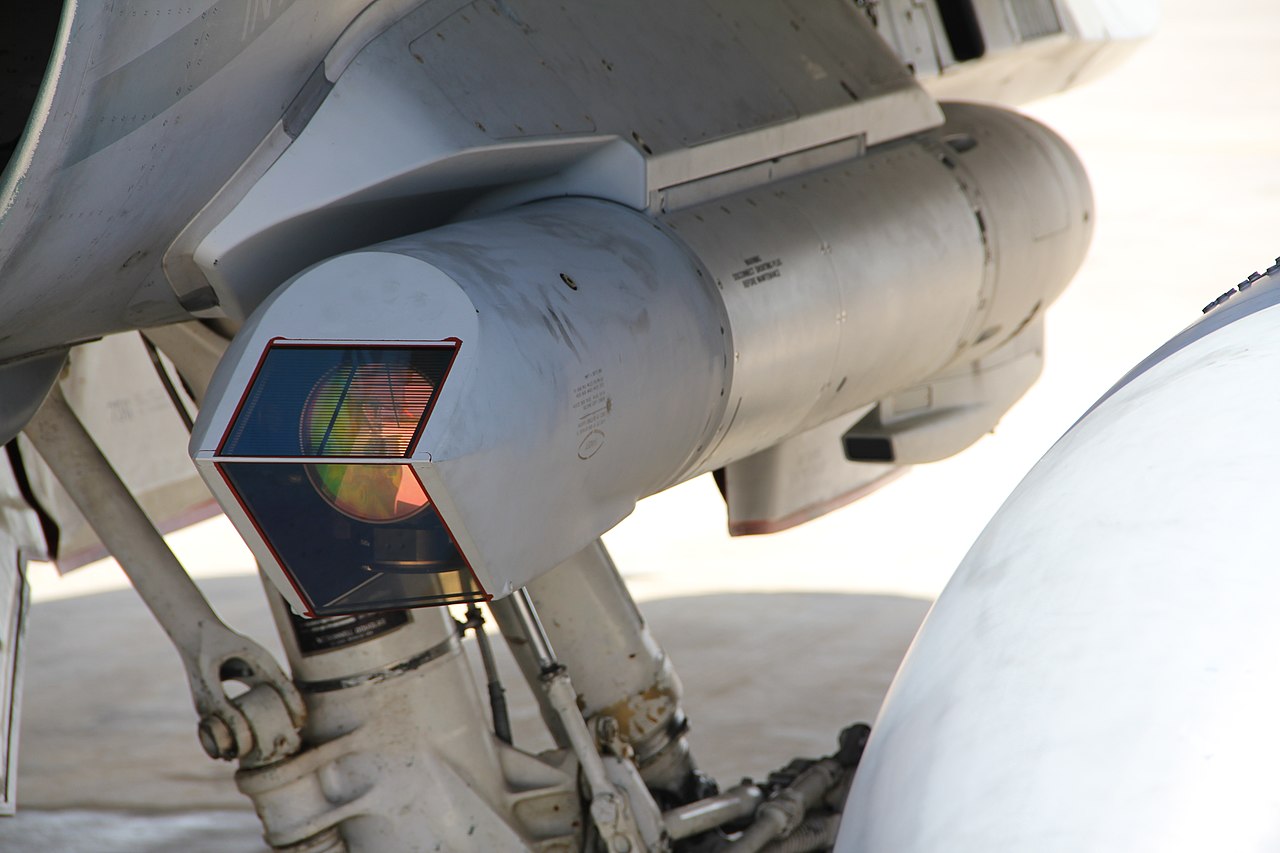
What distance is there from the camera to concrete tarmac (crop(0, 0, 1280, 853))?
4.62 meters

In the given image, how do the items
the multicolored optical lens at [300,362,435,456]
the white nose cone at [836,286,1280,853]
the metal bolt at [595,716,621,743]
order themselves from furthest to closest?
the metal bolt at [595,716,621,743]
the multicolored optical lens at [300,362,435,456]
the white nose cone at [836,286,1280,853]

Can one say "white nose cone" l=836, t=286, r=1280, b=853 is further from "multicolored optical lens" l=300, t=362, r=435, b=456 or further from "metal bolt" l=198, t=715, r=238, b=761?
"metal bolt" l=198, t=715, r=238, b=761

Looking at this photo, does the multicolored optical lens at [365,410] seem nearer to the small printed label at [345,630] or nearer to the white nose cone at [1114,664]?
the white nose cone at [1114,664]

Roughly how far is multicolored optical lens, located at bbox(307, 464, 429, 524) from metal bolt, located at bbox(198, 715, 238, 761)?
1.19m

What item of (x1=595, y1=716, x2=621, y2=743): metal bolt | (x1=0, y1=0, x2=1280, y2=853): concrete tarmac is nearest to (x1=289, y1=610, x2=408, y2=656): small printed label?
(x1=595, y1=716, x2=621, y2=743): metal bolt

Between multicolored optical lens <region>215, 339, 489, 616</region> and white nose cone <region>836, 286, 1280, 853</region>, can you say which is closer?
white nose cone <region>836, 286, 1280, 853</region>

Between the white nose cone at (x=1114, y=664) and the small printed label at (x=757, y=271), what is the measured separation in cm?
112

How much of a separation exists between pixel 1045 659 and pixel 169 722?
482 cm

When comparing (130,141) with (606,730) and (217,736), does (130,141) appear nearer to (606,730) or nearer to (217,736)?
(217,736)

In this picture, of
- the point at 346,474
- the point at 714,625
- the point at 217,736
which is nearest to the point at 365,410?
the point at 346,474

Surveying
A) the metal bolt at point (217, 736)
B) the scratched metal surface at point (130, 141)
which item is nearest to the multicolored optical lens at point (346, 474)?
the scratched metal surface at point (130, 141)

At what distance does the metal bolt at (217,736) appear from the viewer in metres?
2.75

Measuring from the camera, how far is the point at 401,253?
1.78m

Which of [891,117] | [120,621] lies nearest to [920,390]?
[891,117]
